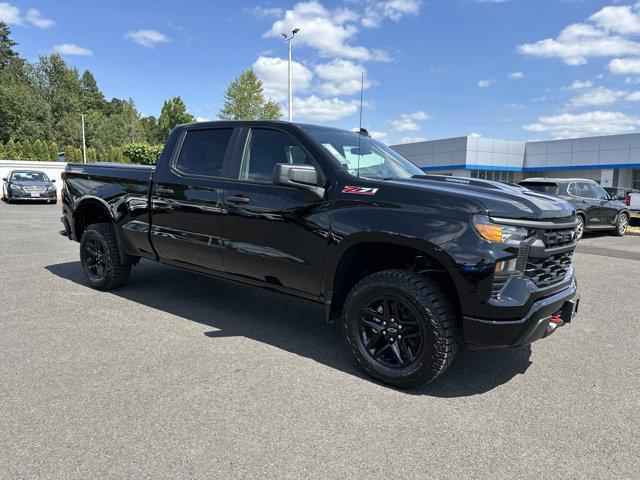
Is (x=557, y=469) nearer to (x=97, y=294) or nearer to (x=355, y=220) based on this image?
(x=355, y=220)

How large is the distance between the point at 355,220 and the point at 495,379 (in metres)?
1.59

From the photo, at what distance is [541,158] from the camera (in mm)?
41000

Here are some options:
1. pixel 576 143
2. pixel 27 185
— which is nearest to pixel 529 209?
pixel 27 185

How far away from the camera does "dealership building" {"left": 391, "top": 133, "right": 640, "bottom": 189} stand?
3603 centimetres

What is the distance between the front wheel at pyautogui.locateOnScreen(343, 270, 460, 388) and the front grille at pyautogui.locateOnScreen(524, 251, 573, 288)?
56cm

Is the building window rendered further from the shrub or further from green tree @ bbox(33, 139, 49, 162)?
green tree @ bbox(33, 139, 49, 162)

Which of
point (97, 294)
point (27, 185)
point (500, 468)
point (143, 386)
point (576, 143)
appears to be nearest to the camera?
point (500, 468)

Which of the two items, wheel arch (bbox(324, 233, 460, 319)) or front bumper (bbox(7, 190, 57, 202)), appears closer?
wheel arch (bbox(324, 233, 460, 319))

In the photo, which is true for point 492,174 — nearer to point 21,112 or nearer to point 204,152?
point 204,152

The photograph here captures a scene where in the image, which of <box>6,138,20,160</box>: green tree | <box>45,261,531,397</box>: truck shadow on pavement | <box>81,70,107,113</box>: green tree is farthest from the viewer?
<box>81,70,107,113</box>: green tree

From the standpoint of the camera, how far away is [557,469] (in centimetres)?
238

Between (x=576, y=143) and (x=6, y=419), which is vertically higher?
(x=576, y=143)

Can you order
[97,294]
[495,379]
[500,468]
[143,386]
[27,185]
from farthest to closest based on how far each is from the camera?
1. [27,185]
2. [97,294]
3. [495,379]
4. [143,386]
5. [500,468]

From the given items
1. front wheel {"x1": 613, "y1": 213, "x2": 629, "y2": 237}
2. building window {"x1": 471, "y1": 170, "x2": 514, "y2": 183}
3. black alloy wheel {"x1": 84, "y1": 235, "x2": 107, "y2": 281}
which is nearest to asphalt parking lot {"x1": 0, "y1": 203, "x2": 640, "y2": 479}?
black alloy wheel {"x1": 84, "y1": 235, "x2": 107, "y2": 281}
